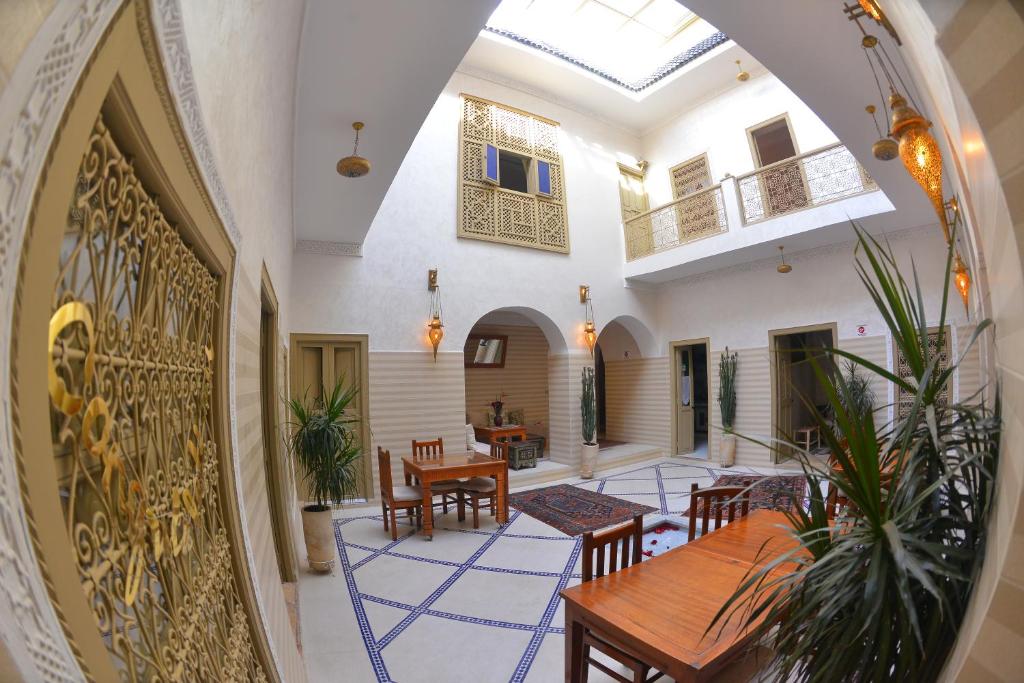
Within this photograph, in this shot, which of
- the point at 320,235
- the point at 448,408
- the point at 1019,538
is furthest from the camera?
the point at 448,408

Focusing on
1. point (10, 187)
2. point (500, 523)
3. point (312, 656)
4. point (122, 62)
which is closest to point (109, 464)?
point (10, 187)

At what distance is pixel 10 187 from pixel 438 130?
7347 mm

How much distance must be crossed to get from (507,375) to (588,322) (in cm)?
247

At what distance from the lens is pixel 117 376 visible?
2.51ft

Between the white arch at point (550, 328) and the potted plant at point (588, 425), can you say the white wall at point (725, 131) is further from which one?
the potted plant at point (588, 425)

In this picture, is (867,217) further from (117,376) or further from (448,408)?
(117,376)

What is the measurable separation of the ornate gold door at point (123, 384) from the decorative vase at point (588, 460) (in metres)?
6.57

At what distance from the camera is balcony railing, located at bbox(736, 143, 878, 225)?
629 centimetres

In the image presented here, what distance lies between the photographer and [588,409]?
791cm

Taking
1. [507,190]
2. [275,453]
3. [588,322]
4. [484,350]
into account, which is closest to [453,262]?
[507,190]

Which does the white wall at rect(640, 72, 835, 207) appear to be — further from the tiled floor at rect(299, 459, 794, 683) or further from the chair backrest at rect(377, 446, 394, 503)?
the chair backrest at rect(377, 446, 394, 503)

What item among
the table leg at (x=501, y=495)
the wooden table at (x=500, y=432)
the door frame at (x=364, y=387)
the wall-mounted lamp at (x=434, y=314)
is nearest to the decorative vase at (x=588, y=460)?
the wooden table at (x=500, y=432)

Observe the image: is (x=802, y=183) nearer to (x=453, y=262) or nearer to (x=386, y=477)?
(x=453, y=262)

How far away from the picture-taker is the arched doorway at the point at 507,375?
9.53 meters
